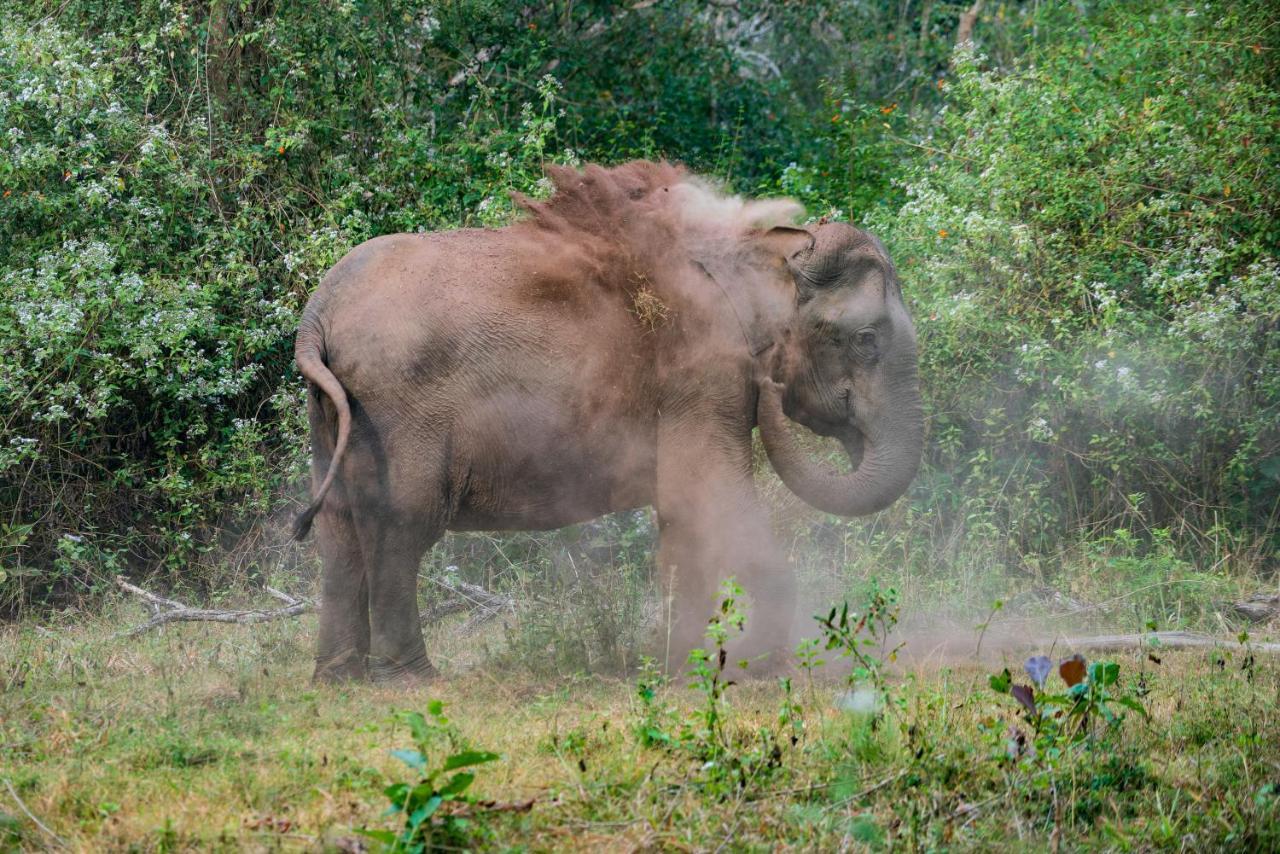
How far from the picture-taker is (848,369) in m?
7.64

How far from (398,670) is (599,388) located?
165 centimetres

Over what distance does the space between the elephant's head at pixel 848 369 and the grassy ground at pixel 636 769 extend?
1.17 meters

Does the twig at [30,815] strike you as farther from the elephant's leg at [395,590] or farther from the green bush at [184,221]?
the green bush at [184,221]

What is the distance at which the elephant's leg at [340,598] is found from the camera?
7.21 m

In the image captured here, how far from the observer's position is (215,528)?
10273 mm

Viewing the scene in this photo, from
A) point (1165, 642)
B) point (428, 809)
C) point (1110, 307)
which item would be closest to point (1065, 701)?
point (428, 809)

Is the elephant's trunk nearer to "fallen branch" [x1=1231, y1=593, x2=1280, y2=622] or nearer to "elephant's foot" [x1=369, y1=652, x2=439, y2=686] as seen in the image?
"elephant's foot" [x1=369, y1=652, x2=439, y2=686]

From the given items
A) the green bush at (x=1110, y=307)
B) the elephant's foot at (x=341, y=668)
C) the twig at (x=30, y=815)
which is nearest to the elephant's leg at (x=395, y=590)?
the elephant's foot at (x=341, y=668)

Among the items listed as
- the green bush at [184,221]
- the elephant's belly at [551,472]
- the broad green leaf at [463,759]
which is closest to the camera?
the broad green leaf at [463,759]

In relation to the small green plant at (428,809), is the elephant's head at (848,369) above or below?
above

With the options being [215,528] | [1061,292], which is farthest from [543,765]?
[1061,292]

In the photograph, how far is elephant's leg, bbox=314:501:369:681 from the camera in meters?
7.21

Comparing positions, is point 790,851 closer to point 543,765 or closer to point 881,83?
point 543,765

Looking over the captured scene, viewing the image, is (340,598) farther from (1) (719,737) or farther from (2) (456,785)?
(2) (456,785)
